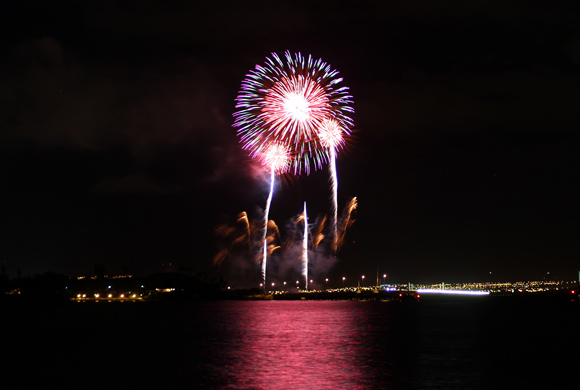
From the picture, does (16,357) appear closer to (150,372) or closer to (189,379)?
(150,372)

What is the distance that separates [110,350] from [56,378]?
591 inches

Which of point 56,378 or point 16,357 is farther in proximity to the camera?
point 16,357

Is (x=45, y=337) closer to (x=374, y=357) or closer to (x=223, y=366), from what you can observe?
(x=223, y=366)

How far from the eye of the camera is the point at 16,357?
44.1m

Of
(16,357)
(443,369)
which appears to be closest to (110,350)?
(16,357)

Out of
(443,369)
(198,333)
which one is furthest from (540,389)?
(198,333)

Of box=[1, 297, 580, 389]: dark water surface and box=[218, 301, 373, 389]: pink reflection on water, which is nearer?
box=[218, 301, 373, 389]: pink reflection on water

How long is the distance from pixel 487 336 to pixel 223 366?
122ft

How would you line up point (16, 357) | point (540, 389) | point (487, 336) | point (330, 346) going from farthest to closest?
point (487, 336) < point (330, 346) < point (16, 357) < point (540, 389)

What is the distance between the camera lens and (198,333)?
6638 centimetres

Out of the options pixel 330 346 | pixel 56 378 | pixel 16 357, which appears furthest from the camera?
pixel 330 346

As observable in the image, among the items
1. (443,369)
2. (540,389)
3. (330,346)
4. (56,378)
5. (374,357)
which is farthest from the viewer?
(330,346)

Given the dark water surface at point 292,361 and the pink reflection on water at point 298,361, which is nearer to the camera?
the pink reflection on water at point 298,361

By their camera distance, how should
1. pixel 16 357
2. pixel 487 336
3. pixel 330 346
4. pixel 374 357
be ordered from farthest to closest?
pixel 487 336 < pixel 330 346 < pixel 16 357 < pixel 374 357
